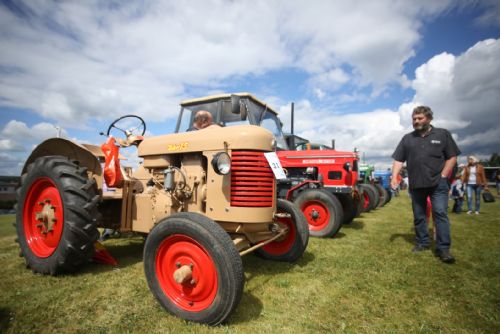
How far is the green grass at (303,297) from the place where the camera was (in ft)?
6.49

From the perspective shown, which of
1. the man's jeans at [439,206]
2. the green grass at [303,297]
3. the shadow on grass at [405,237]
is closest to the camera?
the green grass at [303,297]

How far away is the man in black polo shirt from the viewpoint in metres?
3.58

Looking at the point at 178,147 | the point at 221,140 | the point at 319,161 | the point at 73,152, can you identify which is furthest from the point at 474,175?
the point at 73,152

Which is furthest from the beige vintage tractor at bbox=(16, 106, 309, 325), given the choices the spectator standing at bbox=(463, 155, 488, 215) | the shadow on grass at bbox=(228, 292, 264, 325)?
the spectator standing at bbox=(463, 155, 488, 215)

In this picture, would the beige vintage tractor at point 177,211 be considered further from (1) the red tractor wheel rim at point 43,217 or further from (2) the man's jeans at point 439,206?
(2) the man's jeans at point 439,206

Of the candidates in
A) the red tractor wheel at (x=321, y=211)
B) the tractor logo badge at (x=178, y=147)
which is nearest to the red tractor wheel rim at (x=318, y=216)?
the red tractor wheel at (x=321, y=211)

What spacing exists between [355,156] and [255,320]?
503 cm

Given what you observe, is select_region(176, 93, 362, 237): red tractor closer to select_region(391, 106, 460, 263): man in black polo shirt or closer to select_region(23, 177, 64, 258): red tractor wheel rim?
select_region(391, 106, 460, 263): man in black polo shirt

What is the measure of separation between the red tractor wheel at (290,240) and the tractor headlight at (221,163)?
123 centimetres

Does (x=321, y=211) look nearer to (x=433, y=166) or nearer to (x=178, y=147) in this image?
(x=433, y=166)

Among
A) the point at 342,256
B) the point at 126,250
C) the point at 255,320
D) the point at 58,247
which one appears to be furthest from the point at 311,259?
the point at 58,247

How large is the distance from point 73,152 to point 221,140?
214 centimetres

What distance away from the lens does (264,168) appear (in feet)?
8.25

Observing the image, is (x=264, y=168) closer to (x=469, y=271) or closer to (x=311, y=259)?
(x=311, y=259)
